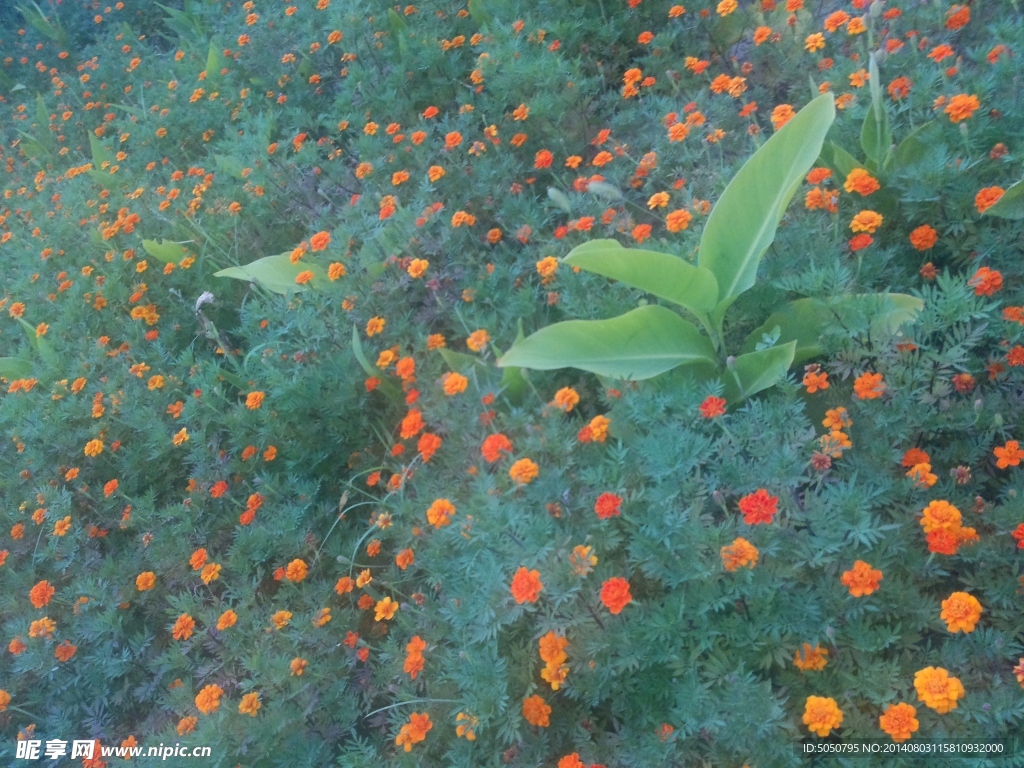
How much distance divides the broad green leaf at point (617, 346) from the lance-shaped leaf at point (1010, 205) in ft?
2.30

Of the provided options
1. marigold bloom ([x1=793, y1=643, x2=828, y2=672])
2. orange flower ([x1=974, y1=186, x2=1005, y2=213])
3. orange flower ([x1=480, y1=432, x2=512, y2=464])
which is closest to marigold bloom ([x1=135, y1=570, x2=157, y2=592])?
orange flower ([x1=480, y1=432, x2=512, y2=464])

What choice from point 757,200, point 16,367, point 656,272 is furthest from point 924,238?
point 16,367

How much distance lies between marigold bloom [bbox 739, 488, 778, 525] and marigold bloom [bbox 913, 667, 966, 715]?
33 centimetres

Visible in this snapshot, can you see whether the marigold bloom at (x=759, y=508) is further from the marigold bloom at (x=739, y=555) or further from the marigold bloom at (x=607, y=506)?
the marigold bloom at (x=607, y=506)

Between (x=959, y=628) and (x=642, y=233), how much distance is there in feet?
3.82

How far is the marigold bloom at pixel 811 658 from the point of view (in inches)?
50.0

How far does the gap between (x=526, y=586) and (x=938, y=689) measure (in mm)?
678

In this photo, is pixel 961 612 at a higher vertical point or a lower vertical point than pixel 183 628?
higher

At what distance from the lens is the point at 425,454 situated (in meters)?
1.78

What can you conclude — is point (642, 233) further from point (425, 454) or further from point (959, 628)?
point (959, 628)

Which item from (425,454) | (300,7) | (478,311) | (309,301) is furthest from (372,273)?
(300,7)

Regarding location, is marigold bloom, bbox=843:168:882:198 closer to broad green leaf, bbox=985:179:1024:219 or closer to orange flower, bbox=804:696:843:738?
broad green leaf, bbox=985:179:1024:219

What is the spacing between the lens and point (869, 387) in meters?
1.45

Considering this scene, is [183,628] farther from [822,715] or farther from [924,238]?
[924,238]
